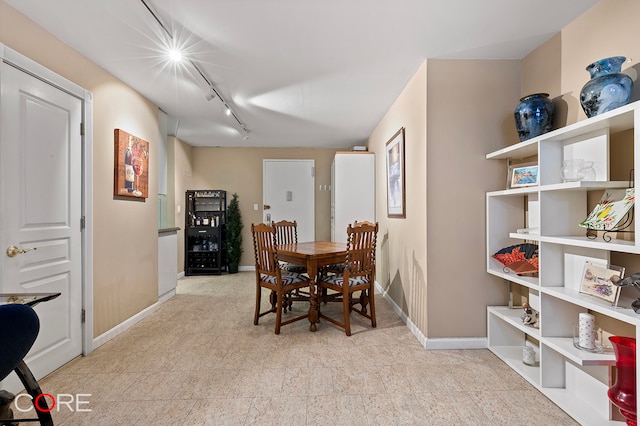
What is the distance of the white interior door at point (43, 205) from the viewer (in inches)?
77.4

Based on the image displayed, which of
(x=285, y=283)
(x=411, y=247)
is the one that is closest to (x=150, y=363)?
(x=285, y=283)

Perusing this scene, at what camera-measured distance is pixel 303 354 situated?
8.43 feet

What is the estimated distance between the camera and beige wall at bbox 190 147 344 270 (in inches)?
244

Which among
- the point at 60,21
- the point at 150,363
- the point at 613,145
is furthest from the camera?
the point at 150,363

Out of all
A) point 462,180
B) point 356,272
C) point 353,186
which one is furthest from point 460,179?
point 353,186

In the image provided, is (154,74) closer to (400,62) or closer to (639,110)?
(400,62)

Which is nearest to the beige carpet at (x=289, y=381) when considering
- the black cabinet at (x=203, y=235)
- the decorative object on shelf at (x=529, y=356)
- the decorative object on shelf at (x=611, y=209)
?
the decorative object on shelf at (x=529, y=356)

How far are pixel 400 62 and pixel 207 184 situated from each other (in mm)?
4610

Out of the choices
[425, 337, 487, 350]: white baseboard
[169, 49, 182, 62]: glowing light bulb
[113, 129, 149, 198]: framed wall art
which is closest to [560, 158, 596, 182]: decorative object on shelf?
[425, 337, 487, 350]: white baseboard

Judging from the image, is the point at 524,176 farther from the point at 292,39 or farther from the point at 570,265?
the point at 292,39

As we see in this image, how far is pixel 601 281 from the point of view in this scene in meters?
1.77

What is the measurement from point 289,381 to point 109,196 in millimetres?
2299

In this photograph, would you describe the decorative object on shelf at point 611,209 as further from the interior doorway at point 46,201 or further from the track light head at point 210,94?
Answer: the interior doorway at point 46,201

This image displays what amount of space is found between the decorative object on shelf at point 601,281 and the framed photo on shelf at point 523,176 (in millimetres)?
661
